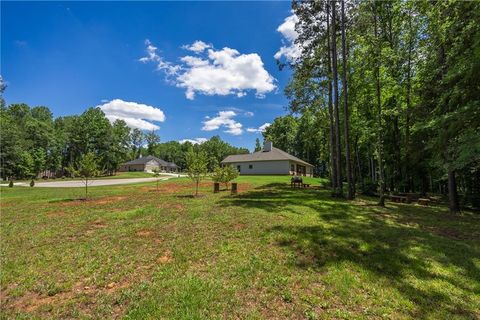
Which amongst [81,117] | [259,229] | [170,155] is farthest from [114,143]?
[259,229]

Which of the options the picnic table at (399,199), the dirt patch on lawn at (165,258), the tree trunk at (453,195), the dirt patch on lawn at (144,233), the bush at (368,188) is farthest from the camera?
the bush at (368,188)

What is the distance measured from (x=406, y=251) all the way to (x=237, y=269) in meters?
4.12

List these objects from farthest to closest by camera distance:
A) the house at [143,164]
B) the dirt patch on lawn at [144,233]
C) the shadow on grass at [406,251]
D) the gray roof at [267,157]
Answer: the house at [143,164] < the gray roof at [267,157] < the dirt patch on lawn at [144,233] < the shadow on grass at [406,251]

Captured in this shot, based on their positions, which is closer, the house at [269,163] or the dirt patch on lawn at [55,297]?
the dirt patch on lawn at [55,297]

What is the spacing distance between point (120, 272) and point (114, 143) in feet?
183

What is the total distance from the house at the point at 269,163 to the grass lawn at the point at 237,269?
98.8 ft

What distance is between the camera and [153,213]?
365 inches

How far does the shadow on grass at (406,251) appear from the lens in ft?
12.9

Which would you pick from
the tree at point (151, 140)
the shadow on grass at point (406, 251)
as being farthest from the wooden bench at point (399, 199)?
the tree at point (151, 140)

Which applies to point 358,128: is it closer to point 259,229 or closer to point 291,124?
point 259,229

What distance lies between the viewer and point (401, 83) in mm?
17672

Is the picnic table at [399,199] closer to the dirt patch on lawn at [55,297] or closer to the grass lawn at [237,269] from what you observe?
the grass lawn at [237,269]

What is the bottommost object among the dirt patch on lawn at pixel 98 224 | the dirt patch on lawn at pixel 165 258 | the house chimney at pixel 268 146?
the dirt patch on lawn at pixel 165 258

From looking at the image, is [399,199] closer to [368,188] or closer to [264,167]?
[368,188]
